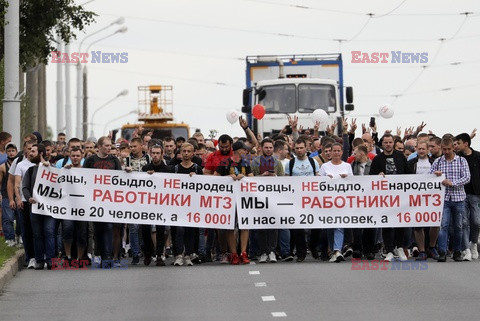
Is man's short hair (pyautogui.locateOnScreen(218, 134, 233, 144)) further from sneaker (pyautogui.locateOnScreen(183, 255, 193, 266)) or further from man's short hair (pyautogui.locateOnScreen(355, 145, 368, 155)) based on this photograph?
man's short hair (pyautogui.locateOnScreen(355, 145, 368, 155))

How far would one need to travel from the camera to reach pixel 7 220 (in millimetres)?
22281

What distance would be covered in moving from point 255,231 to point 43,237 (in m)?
3.08

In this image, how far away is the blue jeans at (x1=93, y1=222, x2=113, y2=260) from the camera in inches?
760

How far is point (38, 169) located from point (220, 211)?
→ 2664 millimetres

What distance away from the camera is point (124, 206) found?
780 inches

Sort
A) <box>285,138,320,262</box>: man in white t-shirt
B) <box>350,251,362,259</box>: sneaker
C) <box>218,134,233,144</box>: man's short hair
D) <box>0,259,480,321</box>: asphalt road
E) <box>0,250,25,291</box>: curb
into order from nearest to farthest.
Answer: <box>0,259,480,321</box>: asphalt road → <box>0,250,25,291</box>: curb → <box>218,134,233,144</box>: man's short hair → <box>285,138,320,262</box>: man in white t-shirt → <box>350,251,362,259</box>: sneaker

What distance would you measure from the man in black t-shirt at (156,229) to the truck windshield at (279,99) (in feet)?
39.4

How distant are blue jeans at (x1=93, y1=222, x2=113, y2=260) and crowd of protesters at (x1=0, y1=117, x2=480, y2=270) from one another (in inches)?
0.6

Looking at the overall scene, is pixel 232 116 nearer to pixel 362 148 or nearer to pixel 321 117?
pixel 321 117

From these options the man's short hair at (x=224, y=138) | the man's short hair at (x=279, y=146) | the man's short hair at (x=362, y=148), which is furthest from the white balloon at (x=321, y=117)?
the man's short hair at (x=224, y=138)

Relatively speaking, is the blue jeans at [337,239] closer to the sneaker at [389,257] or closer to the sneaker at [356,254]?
the sneaker at [356,254]

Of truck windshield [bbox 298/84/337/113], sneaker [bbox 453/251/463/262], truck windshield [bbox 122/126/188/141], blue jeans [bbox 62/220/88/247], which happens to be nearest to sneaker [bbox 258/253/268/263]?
blue jeans [bbox 62/220/88/247]

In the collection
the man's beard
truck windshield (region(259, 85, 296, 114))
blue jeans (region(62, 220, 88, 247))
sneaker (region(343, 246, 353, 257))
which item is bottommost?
sneaker (region(343, 246, 353, 257))

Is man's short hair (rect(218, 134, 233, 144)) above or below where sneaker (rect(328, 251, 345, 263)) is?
above
